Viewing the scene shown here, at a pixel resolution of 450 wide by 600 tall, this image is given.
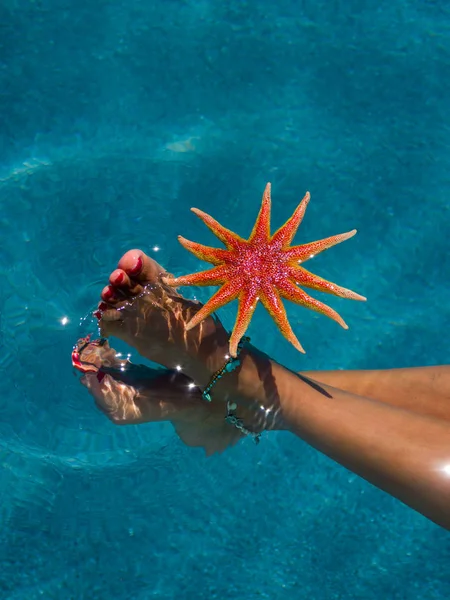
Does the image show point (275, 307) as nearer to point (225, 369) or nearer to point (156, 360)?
point (225, 369)

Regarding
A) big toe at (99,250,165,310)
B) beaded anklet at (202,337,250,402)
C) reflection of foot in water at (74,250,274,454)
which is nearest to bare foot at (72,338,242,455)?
reflection of foot in water at (74,250,274,454)

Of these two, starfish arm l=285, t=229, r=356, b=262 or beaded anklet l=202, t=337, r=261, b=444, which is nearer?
starfish arm l=285, t=229, r=356, b=262

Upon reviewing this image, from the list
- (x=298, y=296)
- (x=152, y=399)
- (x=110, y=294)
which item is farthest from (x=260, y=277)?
(x=152, y=399)

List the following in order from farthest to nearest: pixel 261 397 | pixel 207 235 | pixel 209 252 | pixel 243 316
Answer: pixel 207 235
pixel 261 397
pixel 209 252
pixel 243 316

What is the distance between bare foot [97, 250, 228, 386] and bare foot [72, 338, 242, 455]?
259mm

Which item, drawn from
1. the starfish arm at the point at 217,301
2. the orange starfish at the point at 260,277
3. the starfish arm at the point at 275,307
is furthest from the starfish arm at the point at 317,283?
the starfish arm at the point at 217,301

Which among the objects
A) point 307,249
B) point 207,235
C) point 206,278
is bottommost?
point 206,278

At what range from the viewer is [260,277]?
263 centimetres

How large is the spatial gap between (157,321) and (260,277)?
0.61m

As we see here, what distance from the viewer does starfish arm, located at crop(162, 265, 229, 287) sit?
102 inches

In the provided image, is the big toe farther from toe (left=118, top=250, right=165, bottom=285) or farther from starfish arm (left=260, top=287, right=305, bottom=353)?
starfish arm (left=260, top=287, right=305, bottom=353)

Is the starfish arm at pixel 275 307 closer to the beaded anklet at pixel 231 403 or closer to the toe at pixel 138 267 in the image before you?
the beaded anklet at pixel 231 403

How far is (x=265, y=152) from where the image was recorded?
4.83 metres

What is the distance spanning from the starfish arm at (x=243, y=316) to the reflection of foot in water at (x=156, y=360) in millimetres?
453
